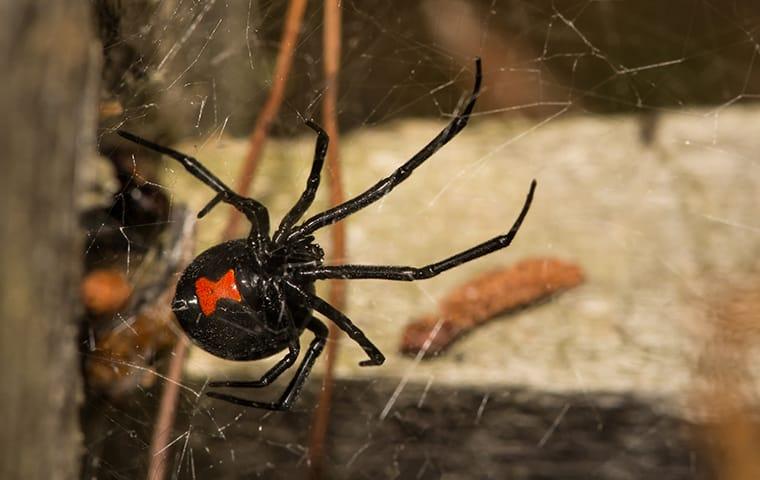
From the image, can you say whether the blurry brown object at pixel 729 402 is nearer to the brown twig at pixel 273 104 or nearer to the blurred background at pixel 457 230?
the blurred background at pixel 457 230

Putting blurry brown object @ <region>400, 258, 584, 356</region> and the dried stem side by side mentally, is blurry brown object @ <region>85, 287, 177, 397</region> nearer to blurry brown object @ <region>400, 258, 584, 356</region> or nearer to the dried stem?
the dried stem

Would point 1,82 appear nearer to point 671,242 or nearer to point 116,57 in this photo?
point 116,57

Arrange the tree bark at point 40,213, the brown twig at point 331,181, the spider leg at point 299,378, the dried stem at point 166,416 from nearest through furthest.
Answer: the tree bark at point 40,213 → the dried stem at point 166,416 → the spider leg at point 299,378 → the brown twig at point 331,181

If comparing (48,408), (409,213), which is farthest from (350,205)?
(48,408)

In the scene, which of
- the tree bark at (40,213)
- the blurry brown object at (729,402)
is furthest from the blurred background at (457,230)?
the tree bark at (40,213)

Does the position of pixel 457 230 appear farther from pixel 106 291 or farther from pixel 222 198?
pixel 106 291

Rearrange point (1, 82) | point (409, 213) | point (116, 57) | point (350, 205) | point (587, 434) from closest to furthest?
point (1, 82) → point (116, 57) → point (350, 205) → point (587, 434) → point (409, 213)
